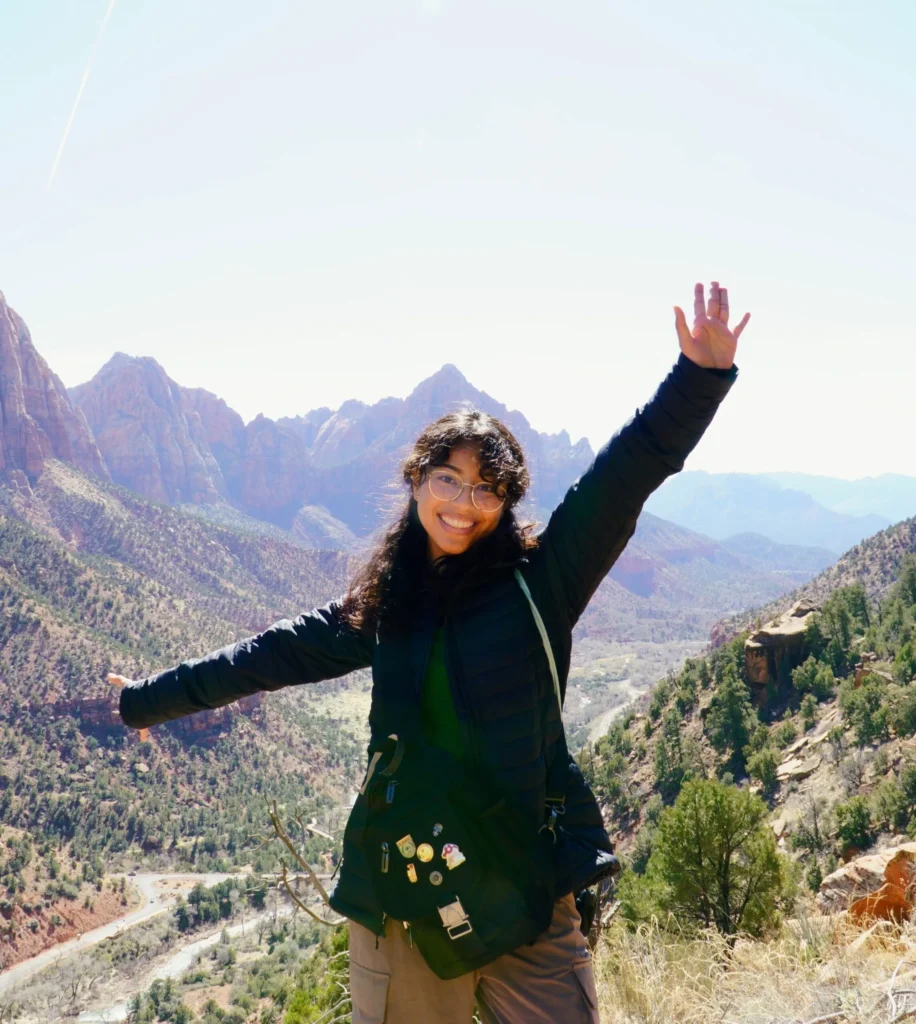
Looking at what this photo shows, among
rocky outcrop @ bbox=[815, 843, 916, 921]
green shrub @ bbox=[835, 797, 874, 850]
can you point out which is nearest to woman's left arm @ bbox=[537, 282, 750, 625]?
rocky outcrop @ bbox=[815, 843, 916, 921]

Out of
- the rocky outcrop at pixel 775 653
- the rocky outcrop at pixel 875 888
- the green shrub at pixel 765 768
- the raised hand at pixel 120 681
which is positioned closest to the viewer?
the raised hand at pixel 120 681

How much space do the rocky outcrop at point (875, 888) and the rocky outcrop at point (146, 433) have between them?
490 ft

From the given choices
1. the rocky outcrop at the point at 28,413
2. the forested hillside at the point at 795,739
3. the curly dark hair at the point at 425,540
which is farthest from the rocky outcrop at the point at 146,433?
the curly dark hair at the point at 425,540

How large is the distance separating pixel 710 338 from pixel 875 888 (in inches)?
270

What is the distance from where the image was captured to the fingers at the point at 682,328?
173 centimetres

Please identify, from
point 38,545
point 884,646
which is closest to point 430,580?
point 884,646

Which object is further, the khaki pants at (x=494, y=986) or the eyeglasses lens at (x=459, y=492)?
the eyeglasses lens at (x=459, y=492)

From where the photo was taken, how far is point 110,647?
142 ft

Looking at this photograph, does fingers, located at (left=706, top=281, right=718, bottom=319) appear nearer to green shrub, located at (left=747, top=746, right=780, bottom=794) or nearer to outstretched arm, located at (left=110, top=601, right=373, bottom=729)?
outstretched arm, located at (left=110, top=601, right=373, bottom=729)

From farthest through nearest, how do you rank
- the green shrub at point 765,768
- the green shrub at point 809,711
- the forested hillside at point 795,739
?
the green shrub at point 809,711
the green shrub at point 765,768
the forested hillside at point 795,739

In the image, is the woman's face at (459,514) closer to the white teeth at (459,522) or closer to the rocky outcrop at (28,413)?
the white teeth at (459,522)

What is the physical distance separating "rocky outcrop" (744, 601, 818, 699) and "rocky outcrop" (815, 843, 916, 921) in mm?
20408

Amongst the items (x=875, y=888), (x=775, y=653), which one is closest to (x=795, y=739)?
(x=775, y=653)

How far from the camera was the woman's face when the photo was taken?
6.29 ft
